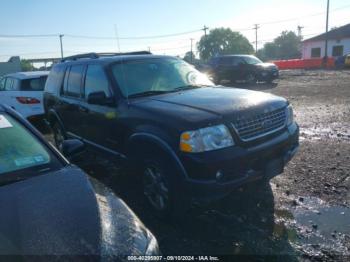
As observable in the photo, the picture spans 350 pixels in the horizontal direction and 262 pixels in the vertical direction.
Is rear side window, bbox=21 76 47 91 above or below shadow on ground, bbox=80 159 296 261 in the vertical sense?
above

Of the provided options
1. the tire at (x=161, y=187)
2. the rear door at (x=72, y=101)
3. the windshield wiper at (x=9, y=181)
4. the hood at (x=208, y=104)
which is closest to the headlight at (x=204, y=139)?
the hood at (x=208, y=104)

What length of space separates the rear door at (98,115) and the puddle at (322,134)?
14.4 feet

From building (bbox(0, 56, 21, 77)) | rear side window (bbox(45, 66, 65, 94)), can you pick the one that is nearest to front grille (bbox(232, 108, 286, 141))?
rear side window (bbox(45, 66, 65, 94))

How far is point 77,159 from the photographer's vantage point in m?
3.11

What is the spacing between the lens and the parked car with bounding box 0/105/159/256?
1.68 meters

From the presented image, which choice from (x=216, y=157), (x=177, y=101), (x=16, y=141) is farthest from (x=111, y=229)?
(x=177, y=101)

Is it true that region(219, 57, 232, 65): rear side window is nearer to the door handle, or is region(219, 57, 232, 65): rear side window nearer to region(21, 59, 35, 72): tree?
the door handle

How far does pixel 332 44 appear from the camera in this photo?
4222 cm

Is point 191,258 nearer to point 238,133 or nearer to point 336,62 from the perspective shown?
point 238,133

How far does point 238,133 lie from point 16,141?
6.96 ft

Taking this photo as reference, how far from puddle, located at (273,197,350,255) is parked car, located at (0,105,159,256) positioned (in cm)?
199

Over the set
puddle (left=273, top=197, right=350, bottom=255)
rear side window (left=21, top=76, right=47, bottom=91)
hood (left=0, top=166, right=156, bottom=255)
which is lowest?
puddle (left=273, top=197, right=350, bottom=255)

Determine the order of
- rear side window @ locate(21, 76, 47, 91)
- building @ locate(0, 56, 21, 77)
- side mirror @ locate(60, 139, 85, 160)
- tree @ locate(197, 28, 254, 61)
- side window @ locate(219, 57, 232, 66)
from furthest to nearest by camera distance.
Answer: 1. tree @ locate(197, 28, 254, 61)
2. building @ locate(0, 56, 21, 77)
3. side window @ locate(219, 57, 232, 66)
4. rear side window @ locate(21, 76, 47, 91)
5. side mirror @ locate(60, 139, 85, 160)

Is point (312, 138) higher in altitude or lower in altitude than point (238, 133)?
lower
